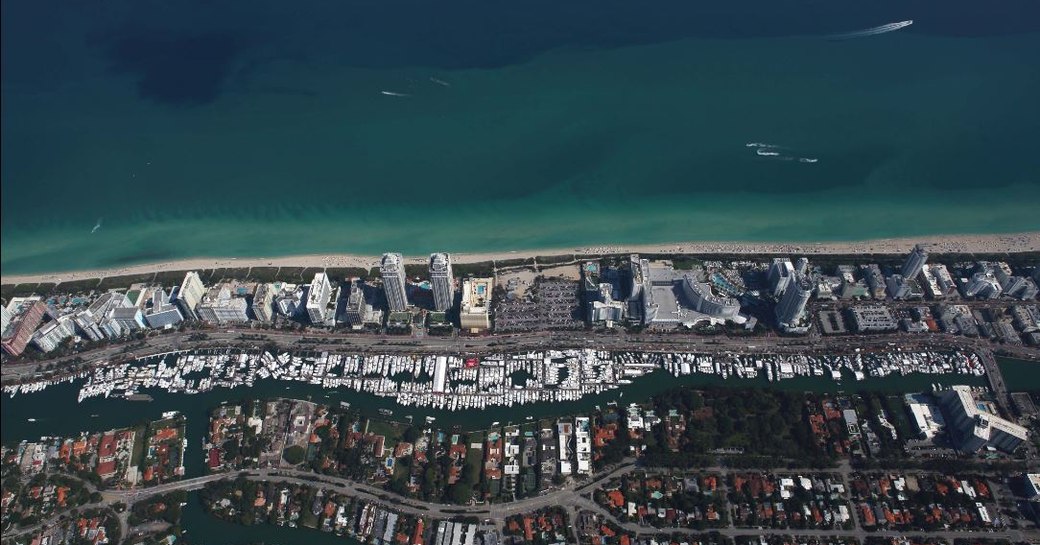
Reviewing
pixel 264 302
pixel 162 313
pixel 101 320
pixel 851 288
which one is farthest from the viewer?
pixel 851 288

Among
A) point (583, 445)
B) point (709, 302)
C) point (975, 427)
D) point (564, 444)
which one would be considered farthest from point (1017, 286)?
point (564, 444)

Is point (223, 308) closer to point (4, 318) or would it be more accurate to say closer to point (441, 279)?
point (4, 318)

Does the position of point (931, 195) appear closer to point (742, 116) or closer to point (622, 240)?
point (742, 116)

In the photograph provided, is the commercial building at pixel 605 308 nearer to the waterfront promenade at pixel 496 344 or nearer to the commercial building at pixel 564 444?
the waterfront promenade at pixel 496 344

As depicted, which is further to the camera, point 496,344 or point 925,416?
point 496,344

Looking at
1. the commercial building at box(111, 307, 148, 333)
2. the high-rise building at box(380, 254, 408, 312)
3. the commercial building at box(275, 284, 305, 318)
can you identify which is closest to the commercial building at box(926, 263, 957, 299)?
the high-rise building at box(380, 254, 408, 312)

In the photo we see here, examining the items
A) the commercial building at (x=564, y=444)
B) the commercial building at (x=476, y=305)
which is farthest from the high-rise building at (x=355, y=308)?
the commercial building at (x=564, y=444)
